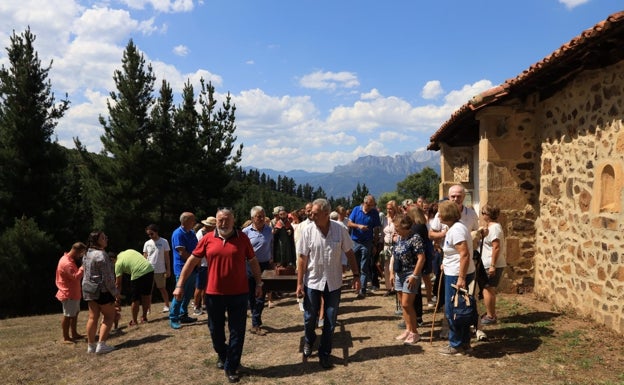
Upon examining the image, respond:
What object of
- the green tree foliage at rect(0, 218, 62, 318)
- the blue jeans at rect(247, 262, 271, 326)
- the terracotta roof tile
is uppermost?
the terracotta roof tile

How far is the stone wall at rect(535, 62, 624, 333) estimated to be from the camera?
194 inches

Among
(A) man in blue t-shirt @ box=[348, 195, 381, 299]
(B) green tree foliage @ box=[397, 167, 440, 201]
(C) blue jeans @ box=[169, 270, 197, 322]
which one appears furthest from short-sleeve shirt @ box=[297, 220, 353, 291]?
(B) green tree foliage @ box=[397, 167, 440, 201]

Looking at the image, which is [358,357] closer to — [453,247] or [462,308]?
[462,308]

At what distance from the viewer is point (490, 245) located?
17.1ft

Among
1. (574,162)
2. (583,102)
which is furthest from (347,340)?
(583,102)

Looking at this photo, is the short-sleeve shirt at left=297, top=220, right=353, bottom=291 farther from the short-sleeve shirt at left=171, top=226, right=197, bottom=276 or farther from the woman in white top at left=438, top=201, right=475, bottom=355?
the short-sleeve shirt at left=171, top=226, right=197, bottom=276

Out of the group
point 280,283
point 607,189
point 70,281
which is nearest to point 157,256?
point 70,281

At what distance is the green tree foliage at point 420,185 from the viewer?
199 feet

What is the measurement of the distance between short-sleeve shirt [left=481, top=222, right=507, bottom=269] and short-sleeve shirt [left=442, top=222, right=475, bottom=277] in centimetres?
90

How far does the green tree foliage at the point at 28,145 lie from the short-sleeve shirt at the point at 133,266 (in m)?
12.0

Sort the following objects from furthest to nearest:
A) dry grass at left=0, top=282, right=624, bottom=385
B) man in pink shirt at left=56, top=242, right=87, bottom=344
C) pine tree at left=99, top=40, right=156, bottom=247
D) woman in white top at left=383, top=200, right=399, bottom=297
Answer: pine tree at left=99, top=40, right=156, bottom=247 → woman in white top at left=383, top=200, right=399, bottom=297 → man in pink shirt at left=56, top=242, right=87, bottom=344 → dry grass at left=0, top=282, right=624, bottom=385

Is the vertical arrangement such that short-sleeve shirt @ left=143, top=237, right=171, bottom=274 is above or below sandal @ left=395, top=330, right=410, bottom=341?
above

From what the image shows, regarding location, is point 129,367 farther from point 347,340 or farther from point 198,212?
point 198,212

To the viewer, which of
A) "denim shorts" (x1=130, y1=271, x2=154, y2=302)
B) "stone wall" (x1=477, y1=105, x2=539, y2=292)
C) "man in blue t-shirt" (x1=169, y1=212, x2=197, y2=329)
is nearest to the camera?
"man in blue t-shirt" (x1=169, y1=212, x2=197, y2=329)
